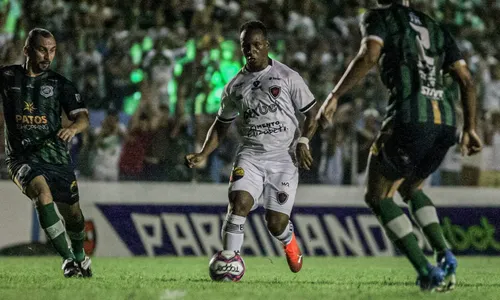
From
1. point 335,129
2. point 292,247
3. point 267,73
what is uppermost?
point 267,73

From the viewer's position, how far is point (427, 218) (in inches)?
314

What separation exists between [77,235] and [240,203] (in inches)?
67.5

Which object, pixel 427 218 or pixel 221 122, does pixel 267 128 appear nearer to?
pixel 221 122

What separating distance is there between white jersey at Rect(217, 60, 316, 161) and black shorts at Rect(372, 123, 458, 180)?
198 cm

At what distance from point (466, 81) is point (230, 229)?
270cm

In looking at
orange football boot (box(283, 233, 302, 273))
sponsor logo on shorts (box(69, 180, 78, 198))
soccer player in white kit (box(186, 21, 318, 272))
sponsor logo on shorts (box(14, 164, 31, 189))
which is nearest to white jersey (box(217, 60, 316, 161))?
soccer player in white kit (box(186, 21, 318, 272))

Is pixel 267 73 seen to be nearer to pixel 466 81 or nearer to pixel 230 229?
pixel 230 229

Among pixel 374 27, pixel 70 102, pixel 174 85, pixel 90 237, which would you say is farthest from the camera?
pixel 90 237

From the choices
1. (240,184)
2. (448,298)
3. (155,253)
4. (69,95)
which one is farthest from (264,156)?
(155,253)

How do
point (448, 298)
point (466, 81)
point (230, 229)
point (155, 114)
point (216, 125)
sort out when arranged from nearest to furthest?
point (448, 298), point (466, 81), point (230, 229), point (216, 125), point (155, 114)

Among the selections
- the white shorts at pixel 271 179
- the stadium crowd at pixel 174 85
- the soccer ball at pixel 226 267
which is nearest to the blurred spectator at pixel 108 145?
the stadium crowd at pixel 174 85

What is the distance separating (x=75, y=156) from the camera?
14945 millimetres

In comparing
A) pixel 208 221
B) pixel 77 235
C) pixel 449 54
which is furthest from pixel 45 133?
pixel 208 221

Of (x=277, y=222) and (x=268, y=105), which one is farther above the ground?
(x=268, y=105)
